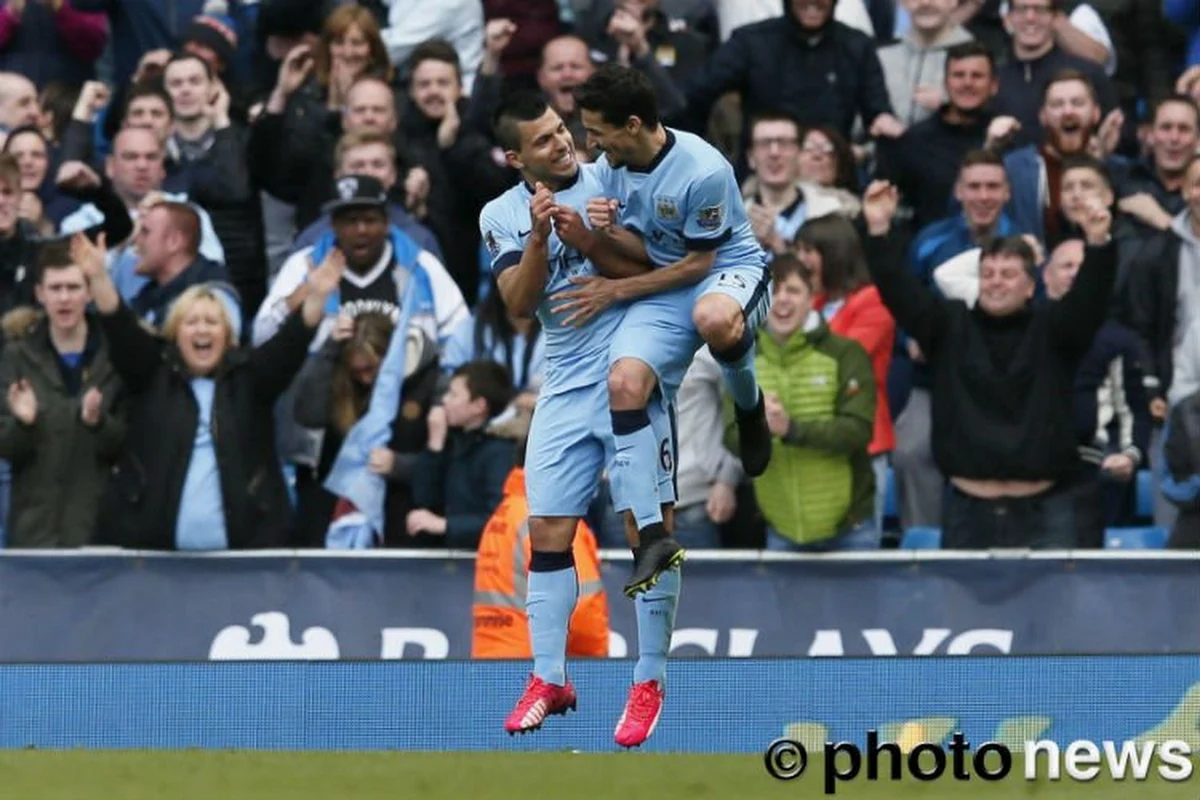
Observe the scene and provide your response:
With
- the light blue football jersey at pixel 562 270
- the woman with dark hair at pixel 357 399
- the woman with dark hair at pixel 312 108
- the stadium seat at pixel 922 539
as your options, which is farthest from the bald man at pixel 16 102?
the light blue football jersey at pixel 562 270

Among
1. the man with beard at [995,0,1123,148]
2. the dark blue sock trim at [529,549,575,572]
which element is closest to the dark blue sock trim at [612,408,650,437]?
the dark blue sock trim at [529,549,575,572]

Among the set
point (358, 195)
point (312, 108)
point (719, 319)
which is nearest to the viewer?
point (719, 319)

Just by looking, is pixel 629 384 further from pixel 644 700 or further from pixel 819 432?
pixel 819 432

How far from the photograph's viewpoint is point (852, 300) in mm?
15016

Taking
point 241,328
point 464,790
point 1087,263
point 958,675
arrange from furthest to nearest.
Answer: point 241,328, point 1087,263, point 958,675, point 464,790

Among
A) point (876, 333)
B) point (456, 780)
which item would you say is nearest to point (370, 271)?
point (876, 333)

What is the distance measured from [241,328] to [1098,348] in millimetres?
4595

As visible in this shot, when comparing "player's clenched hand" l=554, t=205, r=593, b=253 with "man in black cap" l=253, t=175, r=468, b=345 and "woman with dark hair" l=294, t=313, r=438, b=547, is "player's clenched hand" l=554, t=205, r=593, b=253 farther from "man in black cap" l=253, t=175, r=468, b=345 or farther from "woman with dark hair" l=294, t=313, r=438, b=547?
"man in black cap" l=253, t=175, r=468, b=345

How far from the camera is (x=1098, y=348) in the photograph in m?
15.0

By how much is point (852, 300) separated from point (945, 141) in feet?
5.12

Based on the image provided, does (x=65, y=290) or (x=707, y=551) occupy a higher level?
(x=65, y=290)

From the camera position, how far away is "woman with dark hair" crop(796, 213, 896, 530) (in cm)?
1488

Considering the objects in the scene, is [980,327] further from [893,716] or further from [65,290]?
[65,290]

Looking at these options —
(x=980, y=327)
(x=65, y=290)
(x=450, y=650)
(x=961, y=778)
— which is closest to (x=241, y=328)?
(x=65, y=290)
